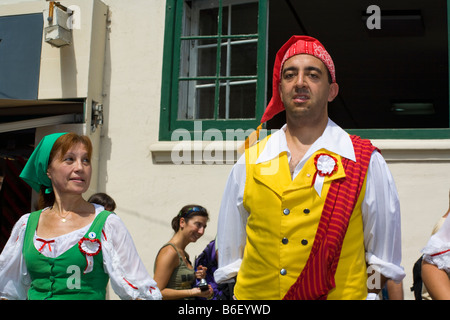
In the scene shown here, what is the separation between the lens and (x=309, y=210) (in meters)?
3.05

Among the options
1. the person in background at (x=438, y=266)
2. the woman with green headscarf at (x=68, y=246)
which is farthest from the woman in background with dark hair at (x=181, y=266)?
the person in background at (x=438, y=266)

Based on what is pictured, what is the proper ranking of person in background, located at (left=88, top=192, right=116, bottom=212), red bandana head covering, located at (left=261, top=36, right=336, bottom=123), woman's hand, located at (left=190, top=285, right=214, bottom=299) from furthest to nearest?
person in background, located at (left=88, top=192, right=116, bottom=212) < woman's hand, located at (left=190, top=285, right=214, bottom=299) < red bandana head covering, located at (left=261, top=36, right=336, bottom=123)

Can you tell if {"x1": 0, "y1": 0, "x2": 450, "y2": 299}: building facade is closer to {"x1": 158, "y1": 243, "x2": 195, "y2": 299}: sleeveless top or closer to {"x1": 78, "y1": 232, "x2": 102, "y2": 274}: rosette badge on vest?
{"x1": 158, "y1": 243, "x2": 195, "y2": 299}: sleeveless top

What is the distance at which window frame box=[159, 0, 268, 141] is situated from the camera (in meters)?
6.64

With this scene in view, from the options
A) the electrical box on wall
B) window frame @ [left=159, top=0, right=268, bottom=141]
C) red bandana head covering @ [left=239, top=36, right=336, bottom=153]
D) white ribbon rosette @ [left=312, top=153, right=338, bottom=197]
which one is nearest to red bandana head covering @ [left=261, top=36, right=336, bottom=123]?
red bandana head covering @ [left=239, top=36, right=336, bottom=153]

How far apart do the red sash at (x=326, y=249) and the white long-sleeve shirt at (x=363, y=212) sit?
120 mm

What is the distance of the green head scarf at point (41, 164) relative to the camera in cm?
374

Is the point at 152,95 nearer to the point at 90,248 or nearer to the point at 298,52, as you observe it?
the point at 90,248

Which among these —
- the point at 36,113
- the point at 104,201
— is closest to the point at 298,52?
the point at 104,201

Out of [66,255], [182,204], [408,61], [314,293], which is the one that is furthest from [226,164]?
[408,61]

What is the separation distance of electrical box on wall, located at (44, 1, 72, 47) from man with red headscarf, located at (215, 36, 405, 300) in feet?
13.5

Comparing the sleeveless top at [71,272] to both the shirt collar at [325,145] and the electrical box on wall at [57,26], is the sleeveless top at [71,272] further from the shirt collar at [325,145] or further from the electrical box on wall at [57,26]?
the electrical box on wall at [57,26]

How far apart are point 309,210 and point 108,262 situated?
115cm

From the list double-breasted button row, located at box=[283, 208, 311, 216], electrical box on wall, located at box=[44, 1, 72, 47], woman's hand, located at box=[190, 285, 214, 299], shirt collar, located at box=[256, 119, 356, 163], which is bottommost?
woman's hand, located at box=[190, 285, 214, 299]
